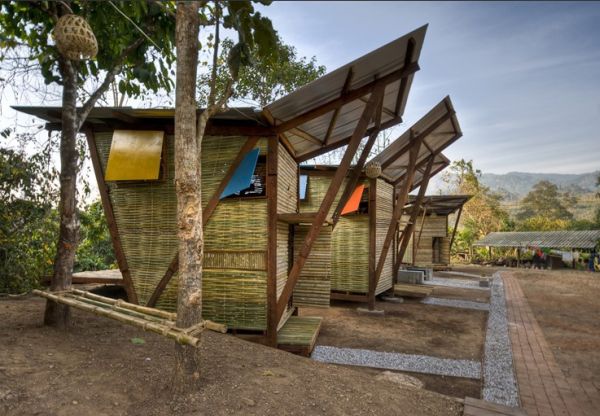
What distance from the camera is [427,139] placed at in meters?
9.66

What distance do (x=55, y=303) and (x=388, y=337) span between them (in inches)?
211

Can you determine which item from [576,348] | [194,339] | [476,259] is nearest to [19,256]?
[194,339]

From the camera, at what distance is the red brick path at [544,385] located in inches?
158

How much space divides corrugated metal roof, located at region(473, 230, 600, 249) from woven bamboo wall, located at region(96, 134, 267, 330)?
2627 centimetres

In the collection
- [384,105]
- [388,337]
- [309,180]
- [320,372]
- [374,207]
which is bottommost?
[388,337]

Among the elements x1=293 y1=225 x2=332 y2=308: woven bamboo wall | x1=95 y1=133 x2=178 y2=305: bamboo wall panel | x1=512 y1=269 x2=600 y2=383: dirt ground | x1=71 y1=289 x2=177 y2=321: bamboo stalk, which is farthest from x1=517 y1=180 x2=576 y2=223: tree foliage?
x1=71 y1=289 x2=177 y2=321: bamboo stalk

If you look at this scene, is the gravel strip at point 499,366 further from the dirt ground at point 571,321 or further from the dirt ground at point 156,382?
the dirt ground at point 156,382

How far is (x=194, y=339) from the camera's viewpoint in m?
2.78

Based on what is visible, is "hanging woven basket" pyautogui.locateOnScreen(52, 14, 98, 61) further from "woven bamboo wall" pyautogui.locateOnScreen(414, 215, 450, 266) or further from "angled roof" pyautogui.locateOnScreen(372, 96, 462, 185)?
"woven bamboo wall" pyautogui.locateOnScreen(414, 215, 450, 266)

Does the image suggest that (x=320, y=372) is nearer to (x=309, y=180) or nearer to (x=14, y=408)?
(x=14, y=408)

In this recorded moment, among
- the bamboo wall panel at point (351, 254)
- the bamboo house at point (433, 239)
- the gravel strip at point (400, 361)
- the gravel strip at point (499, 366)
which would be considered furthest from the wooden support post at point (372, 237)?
the bamboo house at point (433, 239)

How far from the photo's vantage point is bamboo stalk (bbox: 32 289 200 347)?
9.16 ft

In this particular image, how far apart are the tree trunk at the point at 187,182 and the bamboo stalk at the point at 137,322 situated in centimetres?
15

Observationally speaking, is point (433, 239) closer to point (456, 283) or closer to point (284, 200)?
point (456, 283)
